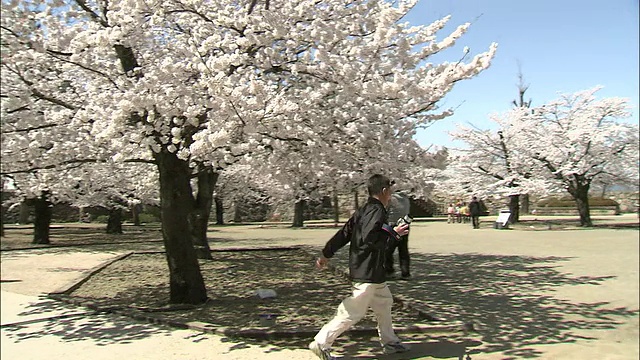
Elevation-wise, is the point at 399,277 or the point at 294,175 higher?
the point at 294,175

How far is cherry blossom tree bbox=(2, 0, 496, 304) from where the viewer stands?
5875mm

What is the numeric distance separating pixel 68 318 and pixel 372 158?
4.77 meters

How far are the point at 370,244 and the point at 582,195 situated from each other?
22.3 metres

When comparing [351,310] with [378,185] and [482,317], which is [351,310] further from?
→ [482,317]

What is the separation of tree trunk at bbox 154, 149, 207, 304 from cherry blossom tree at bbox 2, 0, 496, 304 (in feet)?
0.05

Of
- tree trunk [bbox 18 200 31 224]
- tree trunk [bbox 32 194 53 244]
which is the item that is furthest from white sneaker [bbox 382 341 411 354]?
tree trunk [bbox 18 200 31 224]

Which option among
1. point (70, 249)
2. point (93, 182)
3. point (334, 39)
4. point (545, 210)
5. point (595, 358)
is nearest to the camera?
point (595, 358)

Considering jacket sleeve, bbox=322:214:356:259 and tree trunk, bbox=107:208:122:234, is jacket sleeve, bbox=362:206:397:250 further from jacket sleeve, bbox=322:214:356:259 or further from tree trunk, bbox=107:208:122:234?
tree trunk, bbox=107:208:122:234

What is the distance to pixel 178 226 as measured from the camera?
23.7 feet

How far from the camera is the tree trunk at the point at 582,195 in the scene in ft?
73.9

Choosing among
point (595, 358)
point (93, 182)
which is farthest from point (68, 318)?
point (93, 182)

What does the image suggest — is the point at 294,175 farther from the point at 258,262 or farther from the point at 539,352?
the point at 539,352

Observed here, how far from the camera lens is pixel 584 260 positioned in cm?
1155

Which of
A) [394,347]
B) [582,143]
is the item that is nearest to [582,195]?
[582,143]
